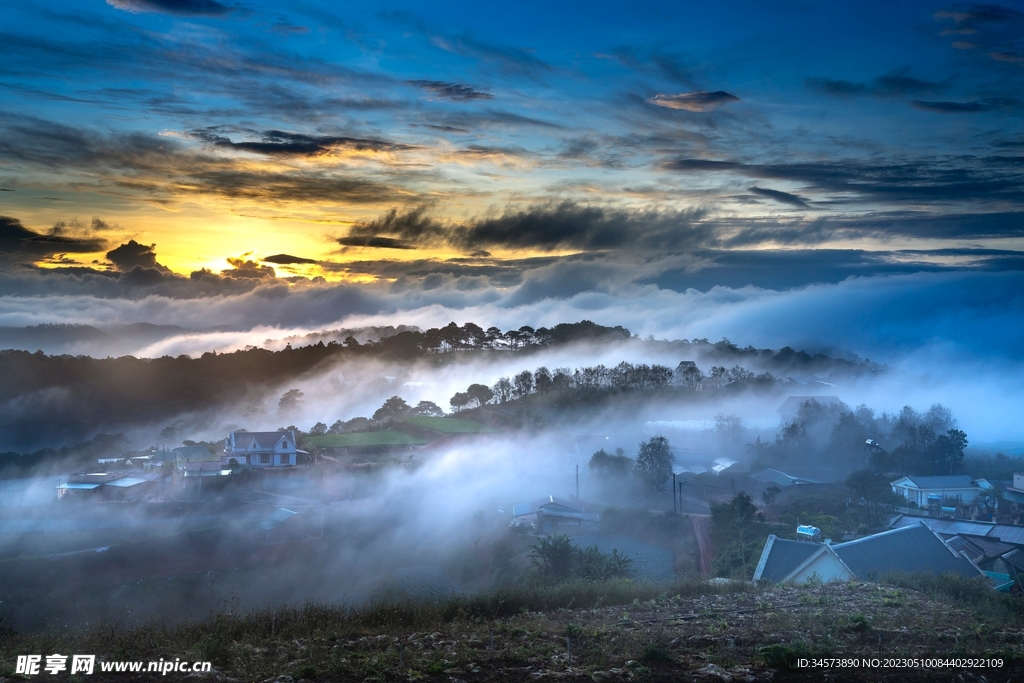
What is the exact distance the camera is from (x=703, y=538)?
17.6 m

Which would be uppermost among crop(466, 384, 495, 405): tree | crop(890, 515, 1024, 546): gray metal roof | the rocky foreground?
crop(466, 384, 495, 405): tree

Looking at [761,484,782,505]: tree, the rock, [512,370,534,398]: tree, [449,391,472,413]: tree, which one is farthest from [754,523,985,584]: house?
[512,370,534,398]: tree

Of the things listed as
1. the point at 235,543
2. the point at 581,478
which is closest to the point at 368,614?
the point at 235,543

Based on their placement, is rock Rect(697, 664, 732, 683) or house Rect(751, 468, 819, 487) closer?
rock Rect(697, 664, 732, 683)

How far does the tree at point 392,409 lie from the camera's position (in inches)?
1171

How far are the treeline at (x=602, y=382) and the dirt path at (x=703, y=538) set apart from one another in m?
15.2

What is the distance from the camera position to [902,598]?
869 cm

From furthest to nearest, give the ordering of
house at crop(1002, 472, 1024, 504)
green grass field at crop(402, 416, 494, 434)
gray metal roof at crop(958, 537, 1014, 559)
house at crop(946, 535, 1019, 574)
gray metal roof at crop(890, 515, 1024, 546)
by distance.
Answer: green grass field at crop(402, 416, 494, 434) < house at crop(1002, 472, 1024, 504) < gray metal roof at crop(890, 515, 1024, 546) < gray metal roof at crop(958, 537, 1014, 559) < house at crop(946, 535, 1019, 574)

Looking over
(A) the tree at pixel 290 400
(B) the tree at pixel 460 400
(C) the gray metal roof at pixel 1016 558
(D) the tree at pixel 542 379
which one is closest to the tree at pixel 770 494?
(C) the gray metal roof at pixel 1016 558

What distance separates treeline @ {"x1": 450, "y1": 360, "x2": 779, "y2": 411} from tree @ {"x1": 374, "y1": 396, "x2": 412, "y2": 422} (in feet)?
8.70

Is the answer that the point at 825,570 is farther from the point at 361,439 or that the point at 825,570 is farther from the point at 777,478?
the point at 361,439

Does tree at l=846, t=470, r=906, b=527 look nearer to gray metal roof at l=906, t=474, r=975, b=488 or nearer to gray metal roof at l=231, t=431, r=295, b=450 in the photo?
gray metal roof at l=906, t=474, r=975, b=488

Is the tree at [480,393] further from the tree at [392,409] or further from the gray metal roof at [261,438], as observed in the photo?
the gray metal roof at [261,438]

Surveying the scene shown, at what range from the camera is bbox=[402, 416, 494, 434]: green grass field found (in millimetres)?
27141
